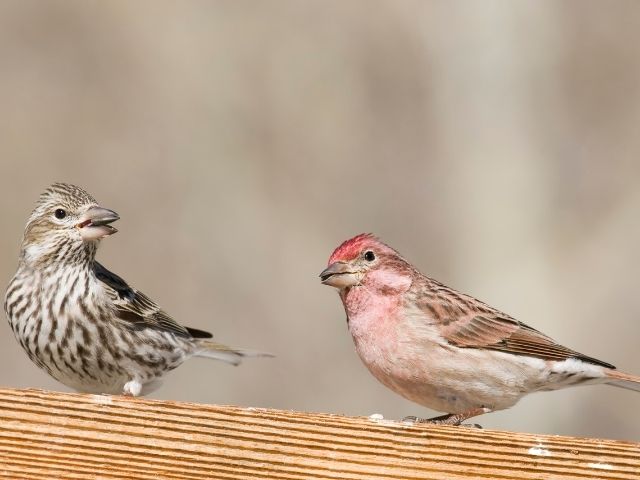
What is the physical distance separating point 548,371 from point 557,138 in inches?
276

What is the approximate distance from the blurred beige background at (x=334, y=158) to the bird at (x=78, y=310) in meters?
4.26

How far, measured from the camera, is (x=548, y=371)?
23.2 feet

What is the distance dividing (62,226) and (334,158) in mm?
6535

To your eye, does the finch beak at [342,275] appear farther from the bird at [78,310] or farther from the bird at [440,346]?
the bird at [78,310]

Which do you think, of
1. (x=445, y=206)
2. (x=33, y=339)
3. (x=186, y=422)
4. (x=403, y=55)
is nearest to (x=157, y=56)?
(x=403, y=55)

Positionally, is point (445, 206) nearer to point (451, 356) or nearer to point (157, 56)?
point (157, 56)

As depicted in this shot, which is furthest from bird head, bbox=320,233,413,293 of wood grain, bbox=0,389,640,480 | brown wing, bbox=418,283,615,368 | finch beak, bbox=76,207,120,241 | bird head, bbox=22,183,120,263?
wood grain, bbox=0,389,640,480

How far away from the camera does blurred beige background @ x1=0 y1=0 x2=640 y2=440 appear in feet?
40.5

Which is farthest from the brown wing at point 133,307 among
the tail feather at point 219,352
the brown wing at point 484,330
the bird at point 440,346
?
the brown wing at point 484,330

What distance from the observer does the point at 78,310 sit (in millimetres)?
7164

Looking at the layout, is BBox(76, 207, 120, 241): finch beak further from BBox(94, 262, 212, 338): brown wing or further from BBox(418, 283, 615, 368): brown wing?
BBox(418, 283, 615, 368): brown wing

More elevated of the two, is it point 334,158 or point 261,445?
point 334,158

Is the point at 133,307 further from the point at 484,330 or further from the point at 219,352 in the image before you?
the point at 484,330

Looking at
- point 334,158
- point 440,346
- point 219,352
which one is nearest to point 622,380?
point 440,346
